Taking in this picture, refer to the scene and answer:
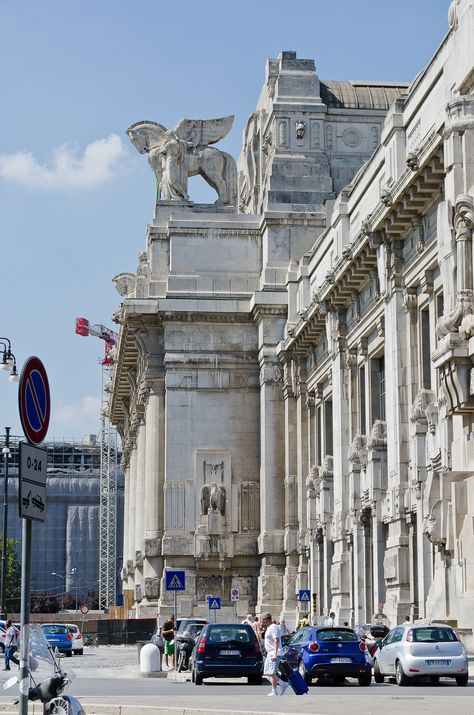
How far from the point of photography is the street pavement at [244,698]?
19203mm

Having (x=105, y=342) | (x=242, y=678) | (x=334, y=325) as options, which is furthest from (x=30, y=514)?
(x=105, y=342)

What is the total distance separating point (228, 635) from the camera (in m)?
31.6

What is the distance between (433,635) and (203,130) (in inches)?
1698

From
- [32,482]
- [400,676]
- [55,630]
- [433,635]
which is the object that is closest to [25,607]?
A: [32,482]

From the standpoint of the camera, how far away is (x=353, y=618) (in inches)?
1881

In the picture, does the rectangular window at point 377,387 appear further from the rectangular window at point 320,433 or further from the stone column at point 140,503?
the stone column at point 140,503

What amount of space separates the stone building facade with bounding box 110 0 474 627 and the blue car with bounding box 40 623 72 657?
5.58m

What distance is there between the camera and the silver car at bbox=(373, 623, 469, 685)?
27625mm

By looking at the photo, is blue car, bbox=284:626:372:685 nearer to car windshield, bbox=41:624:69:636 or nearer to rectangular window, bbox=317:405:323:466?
rectangular window, bbox=317:405:323:466

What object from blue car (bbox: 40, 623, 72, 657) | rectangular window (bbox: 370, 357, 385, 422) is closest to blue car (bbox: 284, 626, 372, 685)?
rectangular window (bbox: 370, 357, 385, 422)

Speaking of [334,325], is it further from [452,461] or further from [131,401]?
[131,401]

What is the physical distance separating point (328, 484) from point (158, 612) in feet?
38.8

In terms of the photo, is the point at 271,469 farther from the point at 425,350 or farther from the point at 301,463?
the point at 425,350

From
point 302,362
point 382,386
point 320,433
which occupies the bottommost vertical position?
point 320,433
